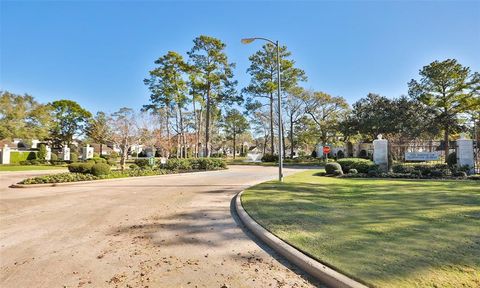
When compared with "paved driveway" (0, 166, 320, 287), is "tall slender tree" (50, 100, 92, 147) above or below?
above

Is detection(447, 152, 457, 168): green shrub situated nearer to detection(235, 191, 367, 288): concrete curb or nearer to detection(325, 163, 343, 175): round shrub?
detection(325, 163, 343, 175): round shrub

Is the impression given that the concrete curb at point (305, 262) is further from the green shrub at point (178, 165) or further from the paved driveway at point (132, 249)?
the green shrub at point (178, 165)

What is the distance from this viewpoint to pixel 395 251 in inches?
148

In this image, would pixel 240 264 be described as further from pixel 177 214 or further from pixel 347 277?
pixel 177 214

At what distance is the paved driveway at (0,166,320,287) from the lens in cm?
341

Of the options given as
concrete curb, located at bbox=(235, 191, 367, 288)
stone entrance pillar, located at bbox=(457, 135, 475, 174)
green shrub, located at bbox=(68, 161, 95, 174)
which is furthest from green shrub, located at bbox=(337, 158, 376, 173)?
green shrub, located at bbox=(68, 161, 95, 174)

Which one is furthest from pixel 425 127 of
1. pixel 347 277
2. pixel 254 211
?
pixel 347 277

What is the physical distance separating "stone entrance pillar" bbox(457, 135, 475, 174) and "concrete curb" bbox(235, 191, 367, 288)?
1591 cm

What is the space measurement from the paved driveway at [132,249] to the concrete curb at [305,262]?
0.16 meters

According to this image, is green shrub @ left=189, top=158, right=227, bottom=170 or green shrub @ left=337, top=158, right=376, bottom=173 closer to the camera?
green shrub @ left=337, top=158, right=376, bottom=173

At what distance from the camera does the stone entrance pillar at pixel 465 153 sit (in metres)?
15.8

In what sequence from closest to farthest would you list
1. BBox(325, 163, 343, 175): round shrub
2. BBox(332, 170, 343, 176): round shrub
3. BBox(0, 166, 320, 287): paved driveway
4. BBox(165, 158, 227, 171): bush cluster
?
BBox(0, 166, 320, 287): paved driveway → BBox(332, 170, 343, 176): round shrub → BBox(325, 163, 343, 175): round shrub → BBox(165, 158, 227, 171): bush cluster

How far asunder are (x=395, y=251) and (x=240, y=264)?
2.04m

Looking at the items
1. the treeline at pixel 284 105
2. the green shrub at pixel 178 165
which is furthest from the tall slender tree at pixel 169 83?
the green shrub at pixel 178 165
